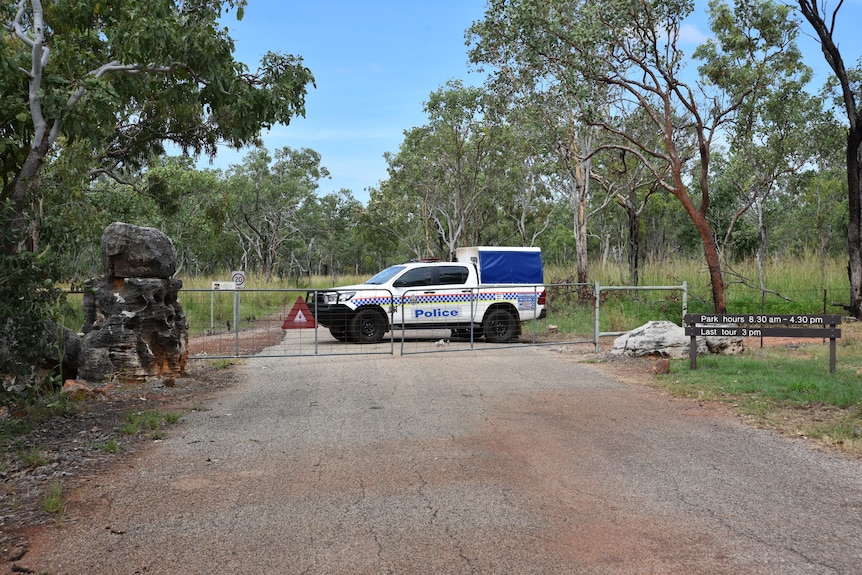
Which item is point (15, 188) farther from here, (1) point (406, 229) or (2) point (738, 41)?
(1) point (406, 229)

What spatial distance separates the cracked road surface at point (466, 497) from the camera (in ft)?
13.8

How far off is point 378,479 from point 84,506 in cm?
216

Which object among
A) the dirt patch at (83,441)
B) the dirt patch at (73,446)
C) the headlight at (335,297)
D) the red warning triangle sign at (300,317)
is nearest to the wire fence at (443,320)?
the red warning triangle sign at (300,317)

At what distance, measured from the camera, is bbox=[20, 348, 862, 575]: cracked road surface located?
420 centimetres

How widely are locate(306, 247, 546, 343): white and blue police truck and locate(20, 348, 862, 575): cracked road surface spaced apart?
7808 mm

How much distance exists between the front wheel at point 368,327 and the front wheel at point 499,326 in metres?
2.57

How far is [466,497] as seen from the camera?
534cm

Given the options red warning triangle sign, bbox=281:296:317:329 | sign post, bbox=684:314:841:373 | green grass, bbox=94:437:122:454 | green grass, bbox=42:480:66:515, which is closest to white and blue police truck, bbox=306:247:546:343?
red warning triangle sign, bbox=281:296:317:329

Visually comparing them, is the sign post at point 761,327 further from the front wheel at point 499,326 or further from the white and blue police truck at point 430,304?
the front wheel at point 499,326

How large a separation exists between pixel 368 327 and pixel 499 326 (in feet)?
10.7

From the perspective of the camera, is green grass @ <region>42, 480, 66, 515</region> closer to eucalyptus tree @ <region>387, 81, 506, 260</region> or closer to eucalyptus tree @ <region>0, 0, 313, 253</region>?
eucalyptus tree @ <region>0, 0, 313, 253</region>

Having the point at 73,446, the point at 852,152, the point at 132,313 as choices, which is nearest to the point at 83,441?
the point at 73,446

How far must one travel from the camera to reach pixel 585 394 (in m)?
10.1

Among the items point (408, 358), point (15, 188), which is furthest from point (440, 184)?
point (15, 188)
